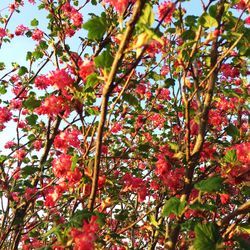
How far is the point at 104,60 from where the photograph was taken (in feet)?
7.25

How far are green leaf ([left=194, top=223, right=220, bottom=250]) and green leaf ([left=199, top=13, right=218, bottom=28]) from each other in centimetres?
157

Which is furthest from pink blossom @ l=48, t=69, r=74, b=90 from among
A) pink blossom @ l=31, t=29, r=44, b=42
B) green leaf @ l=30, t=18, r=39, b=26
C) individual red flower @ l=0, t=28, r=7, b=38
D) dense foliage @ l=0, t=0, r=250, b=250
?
individual red flower @ l=0, t=28, r=7, b=38

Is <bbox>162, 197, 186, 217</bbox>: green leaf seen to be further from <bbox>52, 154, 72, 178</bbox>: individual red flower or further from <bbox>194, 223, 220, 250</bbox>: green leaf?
<bbox>52, 154, 72, 178</bbox>: individual red flower

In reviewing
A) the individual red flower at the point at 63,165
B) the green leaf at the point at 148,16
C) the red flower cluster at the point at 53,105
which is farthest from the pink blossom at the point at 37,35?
the green leaf at the point at 148,16

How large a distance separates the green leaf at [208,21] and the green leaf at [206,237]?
5.15ft

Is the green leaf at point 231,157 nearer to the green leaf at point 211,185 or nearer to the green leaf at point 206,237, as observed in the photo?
the green leaf at point 211,185

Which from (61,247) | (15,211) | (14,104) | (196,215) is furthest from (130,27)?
(14,104)

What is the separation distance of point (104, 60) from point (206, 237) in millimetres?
1567

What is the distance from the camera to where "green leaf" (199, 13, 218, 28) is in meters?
2.71

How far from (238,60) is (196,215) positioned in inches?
79.4

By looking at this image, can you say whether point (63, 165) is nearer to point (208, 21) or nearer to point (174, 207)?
point (174, 207)

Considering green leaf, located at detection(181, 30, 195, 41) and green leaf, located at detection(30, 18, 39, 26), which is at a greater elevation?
green leaf, located at detection(30, 18, 39, 26)

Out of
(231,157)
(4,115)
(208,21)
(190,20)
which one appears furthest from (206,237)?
(4,115)

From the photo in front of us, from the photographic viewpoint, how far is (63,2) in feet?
19.2
